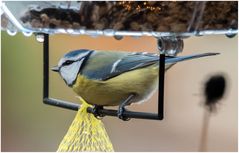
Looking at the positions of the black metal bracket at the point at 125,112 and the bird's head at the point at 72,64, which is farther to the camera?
the bird's head at the point at 72,64

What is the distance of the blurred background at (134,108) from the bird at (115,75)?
1.13 metres

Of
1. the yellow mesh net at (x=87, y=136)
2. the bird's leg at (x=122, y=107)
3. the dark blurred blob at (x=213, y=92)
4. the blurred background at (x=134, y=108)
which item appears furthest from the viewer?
the blurred background at (x=134, y=108)

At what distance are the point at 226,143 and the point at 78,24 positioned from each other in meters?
1.70

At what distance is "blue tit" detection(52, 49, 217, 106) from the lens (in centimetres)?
94

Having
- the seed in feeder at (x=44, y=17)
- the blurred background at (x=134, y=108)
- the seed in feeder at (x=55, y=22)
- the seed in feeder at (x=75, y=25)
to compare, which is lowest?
the blurred background at (x=134, y=108)

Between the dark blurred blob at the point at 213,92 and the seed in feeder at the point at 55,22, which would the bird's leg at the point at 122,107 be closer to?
the seed in feeder at the point at 55,22

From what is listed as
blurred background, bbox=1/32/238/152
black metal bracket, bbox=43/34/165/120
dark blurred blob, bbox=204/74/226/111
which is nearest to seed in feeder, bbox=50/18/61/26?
black metal bracket, bbox=43/34/165/120

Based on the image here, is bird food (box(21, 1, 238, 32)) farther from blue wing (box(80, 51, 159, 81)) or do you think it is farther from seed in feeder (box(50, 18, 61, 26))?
blue wing (box(80, 51, 159, 81))

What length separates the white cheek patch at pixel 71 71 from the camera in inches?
39.2

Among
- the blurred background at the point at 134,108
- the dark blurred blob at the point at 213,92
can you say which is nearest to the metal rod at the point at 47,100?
the dark blurred blob at the point at 213,92

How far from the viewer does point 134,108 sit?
2217 mm

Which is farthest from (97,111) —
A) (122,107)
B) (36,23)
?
(36,23)

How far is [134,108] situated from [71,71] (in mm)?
1228

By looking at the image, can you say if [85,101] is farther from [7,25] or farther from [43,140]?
[43,140]
